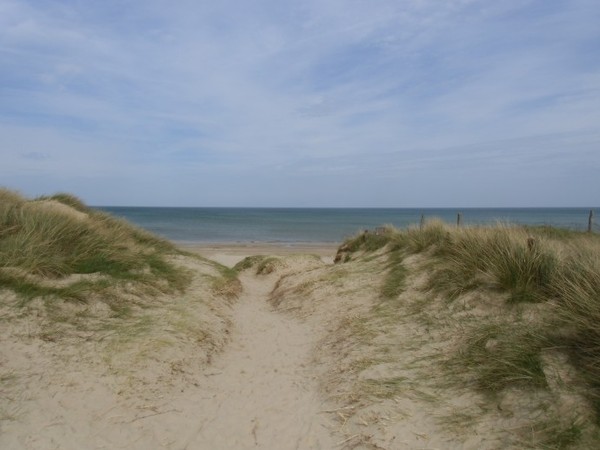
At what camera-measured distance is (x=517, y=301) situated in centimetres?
627

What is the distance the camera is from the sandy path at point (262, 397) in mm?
4832

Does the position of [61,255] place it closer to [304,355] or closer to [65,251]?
[65,251]

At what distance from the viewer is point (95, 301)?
737 centimetres

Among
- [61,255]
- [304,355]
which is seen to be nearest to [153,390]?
[304,355]

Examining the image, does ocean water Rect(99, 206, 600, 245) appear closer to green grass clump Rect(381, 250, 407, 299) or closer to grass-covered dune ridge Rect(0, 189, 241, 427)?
green grass clump Rect(381, 250, 407, 299)

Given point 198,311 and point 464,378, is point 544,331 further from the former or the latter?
point 198,311

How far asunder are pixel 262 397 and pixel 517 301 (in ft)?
12.4

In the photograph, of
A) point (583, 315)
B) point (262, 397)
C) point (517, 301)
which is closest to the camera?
point (583, 315)

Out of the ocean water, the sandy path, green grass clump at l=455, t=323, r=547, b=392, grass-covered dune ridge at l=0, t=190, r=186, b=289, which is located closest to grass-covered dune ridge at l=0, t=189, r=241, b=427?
grass-covered dune ridge at l=0, t=190, r=186, b=289

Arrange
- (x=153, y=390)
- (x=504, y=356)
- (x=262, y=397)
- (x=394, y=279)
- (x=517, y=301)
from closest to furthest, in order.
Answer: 1. (x=504, y=356)
2. (x=153, y=390)
3. (x=262, y=397)
4. (x=517, y=301)
5. (x=394, y=279)

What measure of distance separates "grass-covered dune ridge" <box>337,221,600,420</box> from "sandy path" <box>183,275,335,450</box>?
1.95 meters

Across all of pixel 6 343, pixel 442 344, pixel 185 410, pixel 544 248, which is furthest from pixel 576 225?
pixel 6 343

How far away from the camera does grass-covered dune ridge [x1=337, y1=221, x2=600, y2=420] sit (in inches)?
181

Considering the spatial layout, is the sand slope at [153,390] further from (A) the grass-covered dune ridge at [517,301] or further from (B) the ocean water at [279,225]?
(B) the ocean water at [279,225]
